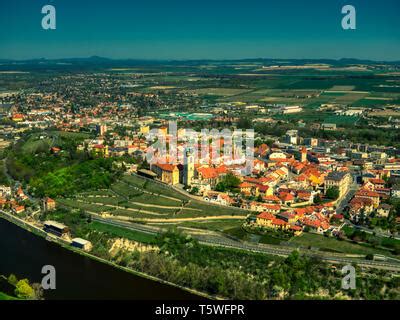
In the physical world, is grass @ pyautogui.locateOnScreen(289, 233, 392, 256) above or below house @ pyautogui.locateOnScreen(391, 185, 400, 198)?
below

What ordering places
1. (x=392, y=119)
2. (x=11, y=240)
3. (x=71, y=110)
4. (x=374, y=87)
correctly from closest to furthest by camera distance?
(x=11, y=240)
(x=392, y=119)
(x=71, y=110)
(x=374, y=87)

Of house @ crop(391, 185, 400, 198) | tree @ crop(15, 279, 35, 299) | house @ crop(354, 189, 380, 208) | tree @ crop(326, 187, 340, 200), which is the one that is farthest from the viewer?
house @ crop(391, 185, 400, 198)

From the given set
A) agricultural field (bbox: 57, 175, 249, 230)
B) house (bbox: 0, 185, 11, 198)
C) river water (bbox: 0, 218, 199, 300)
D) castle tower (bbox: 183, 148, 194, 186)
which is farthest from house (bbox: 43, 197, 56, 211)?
castle tower (bbox: 183, 148, 194, 186)

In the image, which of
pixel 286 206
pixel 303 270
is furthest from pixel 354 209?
pixel 303 270

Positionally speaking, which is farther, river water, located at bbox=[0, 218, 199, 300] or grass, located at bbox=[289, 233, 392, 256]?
grass, located at bbox=[289, 233, 392, 256]

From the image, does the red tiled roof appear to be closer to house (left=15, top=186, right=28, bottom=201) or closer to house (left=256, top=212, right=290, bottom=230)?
house (left=256, top=212, right=290, bottom=230)

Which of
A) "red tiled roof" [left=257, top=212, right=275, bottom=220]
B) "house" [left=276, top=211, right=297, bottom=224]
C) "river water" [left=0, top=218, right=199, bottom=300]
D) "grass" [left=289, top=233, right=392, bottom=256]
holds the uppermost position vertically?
"red tiled roof" [left=257, top=212, right=275, bottom=220]

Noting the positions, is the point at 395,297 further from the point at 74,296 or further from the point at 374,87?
the point at 374,87

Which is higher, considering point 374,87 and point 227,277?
point 374,87
